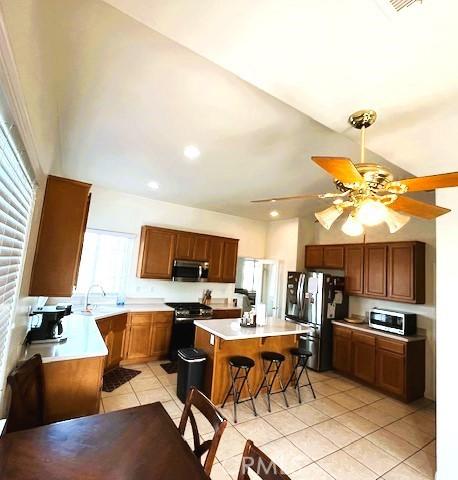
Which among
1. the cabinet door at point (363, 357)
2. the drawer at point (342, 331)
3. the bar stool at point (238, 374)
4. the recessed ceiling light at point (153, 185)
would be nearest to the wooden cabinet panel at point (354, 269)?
the drawer at point (342, 331)

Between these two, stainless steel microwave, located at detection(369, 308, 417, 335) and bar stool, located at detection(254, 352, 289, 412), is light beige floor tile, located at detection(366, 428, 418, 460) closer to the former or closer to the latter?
bar stool, located at detection(254, 352, 289, 412)

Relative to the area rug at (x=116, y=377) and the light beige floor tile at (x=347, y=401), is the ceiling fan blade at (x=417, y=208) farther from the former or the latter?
the area rug at (x=116, y=377)

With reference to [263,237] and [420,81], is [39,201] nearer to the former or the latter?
[420,81]

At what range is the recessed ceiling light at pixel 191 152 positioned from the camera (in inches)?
126

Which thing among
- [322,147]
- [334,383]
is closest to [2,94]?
[322,147]

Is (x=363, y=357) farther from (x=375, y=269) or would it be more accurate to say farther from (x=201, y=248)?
(x=201, y=248)

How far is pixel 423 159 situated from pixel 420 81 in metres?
0.89

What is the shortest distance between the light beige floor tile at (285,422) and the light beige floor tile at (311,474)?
0.47 metres

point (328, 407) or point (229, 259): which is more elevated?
point (229, 259)

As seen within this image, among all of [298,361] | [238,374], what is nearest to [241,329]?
[238,374]

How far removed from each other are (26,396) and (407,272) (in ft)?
15.3

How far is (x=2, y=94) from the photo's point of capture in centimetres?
94

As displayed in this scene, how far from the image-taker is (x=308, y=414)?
10.0ft

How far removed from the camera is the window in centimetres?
438
